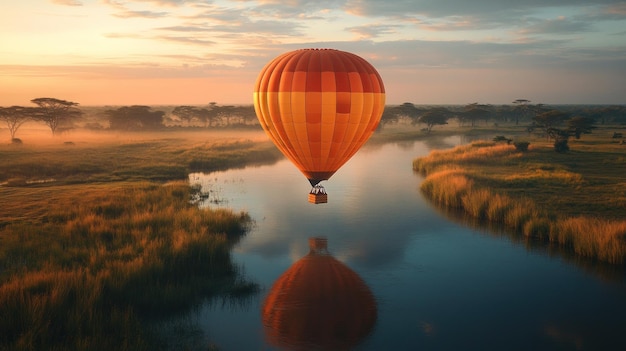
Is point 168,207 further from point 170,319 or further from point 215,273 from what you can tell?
point 170,319

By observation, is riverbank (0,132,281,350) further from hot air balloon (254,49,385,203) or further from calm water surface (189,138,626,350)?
hot air balloon (254,49,385,203)

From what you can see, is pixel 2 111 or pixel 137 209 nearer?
pixel 137 209

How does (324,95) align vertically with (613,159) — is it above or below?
above

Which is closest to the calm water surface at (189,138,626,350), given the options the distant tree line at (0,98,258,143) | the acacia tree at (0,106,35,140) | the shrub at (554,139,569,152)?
the shrub at (554,139,569,152)

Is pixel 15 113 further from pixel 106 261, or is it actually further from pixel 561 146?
pixel 561 146

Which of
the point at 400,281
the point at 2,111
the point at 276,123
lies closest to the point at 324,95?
the point at 276,123

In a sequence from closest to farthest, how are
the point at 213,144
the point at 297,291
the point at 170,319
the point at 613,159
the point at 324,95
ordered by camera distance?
1. the point at 170,319
2. the point at 297,291
3. the point at 324,95
4. the point at 613,159
5. the point at 213,144

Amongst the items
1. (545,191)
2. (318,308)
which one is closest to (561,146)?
(545,191)

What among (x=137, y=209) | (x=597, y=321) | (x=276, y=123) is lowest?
(x=597, y=321)
